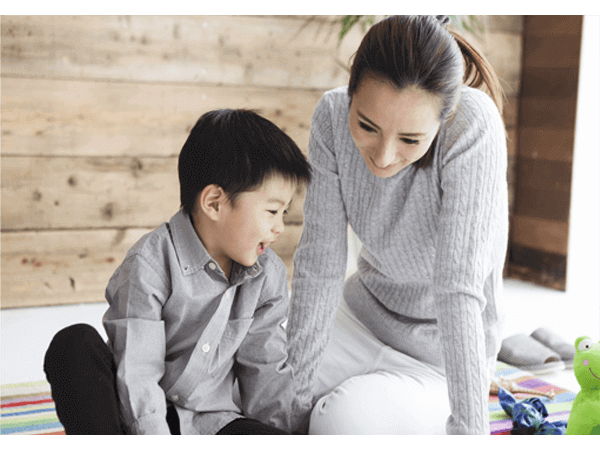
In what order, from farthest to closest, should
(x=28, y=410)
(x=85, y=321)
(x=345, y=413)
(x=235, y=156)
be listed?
(x=85, y=321), (x=28, y=410), (x=345, y=413), (x=235, y=156)

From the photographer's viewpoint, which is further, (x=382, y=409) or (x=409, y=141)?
(x=382, y=409)

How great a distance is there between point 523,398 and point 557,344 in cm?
38

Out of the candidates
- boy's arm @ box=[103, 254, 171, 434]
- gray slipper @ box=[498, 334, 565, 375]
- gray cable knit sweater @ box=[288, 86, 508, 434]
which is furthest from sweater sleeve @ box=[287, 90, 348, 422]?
gray slipper @ box=[498, 334, 565, 375]

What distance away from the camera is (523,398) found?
145cm

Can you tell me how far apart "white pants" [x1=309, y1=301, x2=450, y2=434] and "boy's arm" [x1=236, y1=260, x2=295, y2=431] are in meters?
0.08

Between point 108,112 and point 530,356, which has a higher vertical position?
point 108,112

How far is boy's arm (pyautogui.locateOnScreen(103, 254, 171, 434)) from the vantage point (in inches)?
33.7

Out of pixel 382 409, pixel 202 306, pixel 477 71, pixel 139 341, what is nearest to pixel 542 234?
pixel 477 71

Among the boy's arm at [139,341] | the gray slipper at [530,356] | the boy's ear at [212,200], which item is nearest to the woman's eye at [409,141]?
the boy's ear at [212,200]

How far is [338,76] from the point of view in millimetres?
2432

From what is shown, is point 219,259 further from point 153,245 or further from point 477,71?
point 477,71

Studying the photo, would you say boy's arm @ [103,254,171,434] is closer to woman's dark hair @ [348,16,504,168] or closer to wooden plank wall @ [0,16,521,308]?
woman's dark hair @ [348,16,504,168]
